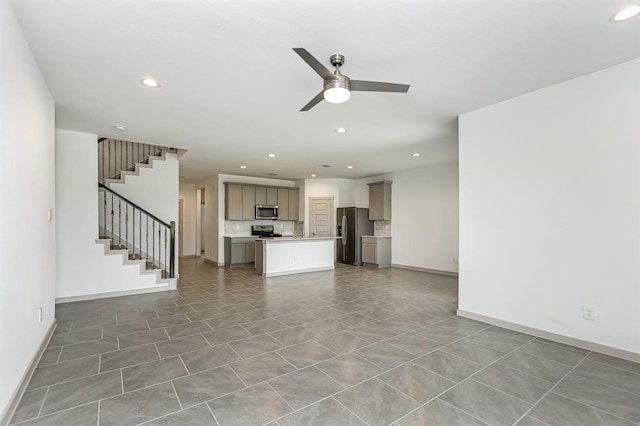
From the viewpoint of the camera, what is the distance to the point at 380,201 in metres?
8.66

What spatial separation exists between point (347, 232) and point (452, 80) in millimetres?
A: 6390

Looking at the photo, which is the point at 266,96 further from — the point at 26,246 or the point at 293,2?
the point at 26,246

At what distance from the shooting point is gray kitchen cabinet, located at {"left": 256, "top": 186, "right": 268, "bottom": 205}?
918cm

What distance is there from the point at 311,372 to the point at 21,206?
2.53m

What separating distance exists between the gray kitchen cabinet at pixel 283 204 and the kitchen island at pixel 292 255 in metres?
2.28

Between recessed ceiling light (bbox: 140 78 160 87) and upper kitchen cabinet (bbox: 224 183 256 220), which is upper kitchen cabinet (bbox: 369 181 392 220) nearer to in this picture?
upper kitchen cabinet (bbox: 224 183 256 220)

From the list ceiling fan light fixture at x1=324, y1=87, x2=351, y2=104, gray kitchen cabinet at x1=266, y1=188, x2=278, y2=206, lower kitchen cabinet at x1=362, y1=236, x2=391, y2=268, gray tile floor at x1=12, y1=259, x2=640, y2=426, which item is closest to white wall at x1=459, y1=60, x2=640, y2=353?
gray tile floor at x1=12, y1=259, x2=640, y2=426

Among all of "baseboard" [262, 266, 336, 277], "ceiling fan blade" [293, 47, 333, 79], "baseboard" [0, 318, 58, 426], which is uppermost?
"ceiling fan blade" [293, 47, 333, 79]

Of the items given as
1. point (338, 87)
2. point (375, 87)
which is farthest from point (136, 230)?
point (375, 87)

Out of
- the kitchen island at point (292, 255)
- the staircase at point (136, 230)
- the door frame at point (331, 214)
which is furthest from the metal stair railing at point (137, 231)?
the door frame at point (331, 214)

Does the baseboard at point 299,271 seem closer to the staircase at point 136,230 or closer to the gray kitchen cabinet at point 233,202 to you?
the staircase at point 136,230

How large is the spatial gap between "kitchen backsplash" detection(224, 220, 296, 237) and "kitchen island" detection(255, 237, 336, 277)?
6.28 ft

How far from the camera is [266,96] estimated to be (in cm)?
347

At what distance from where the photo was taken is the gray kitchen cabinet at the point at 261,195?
30.1ft
